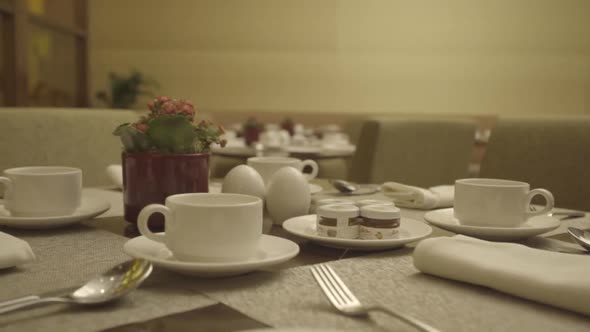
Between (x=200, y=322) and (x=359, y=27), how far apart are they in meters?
Result: 5.65

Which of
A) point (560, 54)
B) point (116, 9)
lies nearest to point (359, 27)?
point (560, 54)

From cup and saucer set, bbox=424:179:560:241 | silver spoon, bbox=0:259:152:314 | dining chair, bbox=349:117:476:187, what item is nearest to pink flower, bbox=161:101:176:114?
silver spoon, bbox=0:259:152:314

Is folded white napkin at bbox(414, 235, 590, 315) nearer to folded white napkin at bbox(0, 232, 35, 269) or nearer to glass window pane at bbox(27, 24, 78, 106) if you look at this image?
folded white napkin at bbox(0, 232, 35, 269)

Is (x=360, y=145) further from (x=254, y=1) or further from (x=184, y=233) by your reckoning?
(x=254, y=1)

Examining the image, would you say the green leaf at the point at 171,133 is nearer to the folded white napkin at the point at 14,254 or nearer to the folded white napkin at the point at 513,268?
the folded white napkin at the point at 14,254

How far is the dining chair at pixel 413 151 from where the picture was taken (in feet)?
7.88

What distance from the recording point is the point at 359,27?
592 cm

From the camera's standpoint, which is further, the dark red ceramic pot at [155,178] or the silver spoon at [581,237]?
the dark red ceramic pot at [155,178]

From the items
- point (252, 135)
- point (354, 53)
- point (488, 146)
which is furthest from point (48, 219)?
point (354, 53)

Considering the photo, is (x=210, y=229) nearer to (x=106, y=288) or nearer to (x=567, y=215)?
(x=106, y=288)

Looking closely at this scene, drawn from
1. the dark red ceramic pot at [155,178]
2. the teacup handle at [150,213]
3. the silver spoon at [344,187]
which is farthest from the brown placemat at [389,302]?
the silver spoon at [344,187]

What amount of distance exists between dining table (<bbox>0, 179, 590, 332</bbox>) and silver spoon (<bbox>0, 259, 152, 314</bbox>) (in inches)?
0.4

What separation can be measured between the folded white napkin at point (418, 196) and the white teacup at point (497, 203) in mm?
238

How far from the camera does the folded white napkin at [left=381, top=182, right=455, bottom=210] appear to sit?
1209 millimetres
